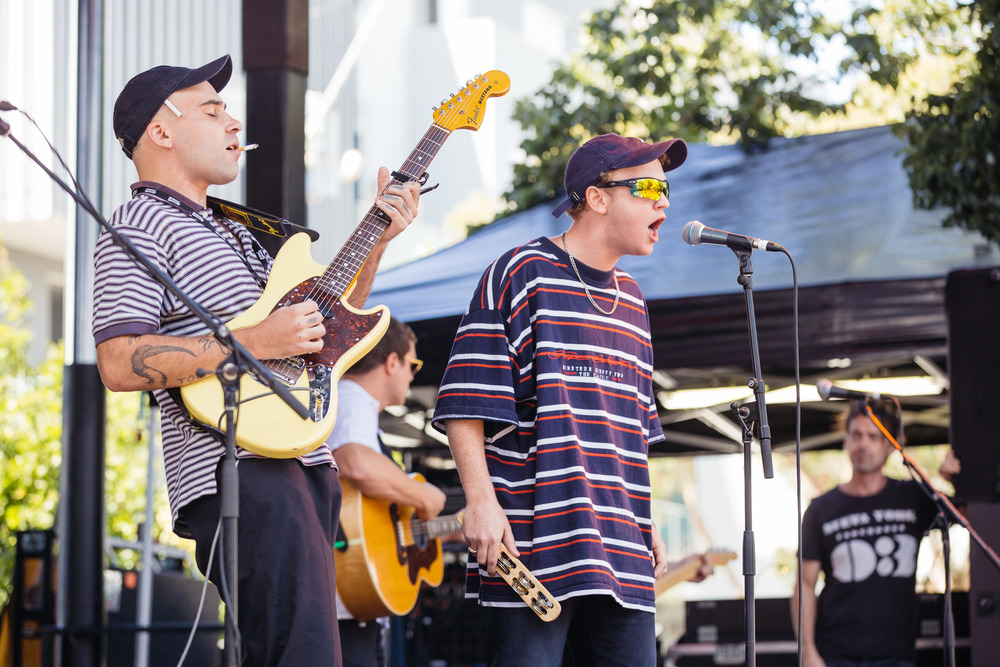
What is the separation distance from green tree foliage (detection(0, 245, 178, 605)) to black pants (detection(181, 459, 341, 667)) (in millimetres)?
9543

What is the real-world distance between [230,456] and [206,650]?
5136 millimetres

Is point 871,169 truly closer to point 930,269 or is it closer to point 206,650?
point 930,269

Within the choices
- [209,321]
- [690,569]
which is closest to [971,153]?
[690,569]

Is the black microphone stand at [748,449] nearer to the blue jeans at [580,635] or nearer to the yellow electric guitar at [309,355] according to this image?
the blue jeans at [580,635]

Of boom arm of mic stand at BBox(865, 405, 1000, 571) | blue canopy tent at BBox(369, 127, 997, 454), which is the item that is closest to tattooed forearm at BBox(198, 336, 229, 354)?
boom arm of mic stand at BBox(865, 405, 1000, 571)

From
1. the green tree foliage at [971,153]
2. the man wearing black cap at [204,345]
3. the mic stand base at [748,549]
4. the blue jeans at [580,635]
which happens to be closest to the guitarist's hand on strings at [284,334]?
the man wearing black cap at [204,345]

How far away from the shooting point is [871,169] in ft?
23.0

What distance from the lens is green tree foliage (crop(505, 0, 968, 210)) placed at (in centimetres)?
1205

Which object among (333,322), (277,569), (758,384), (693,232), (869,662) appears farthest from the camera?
(869,662)

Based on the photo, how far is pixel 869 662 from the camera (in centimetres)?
551

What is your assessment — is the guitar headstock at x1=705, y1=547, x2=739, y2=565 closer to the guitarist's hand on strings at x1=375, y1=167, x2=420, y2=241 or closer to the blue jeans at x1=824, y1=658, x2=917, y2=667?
the blue jeans at x1=824, y1=658, x2=917, y2=667

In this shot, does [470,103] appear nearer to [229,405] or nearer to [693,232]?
[693,232]

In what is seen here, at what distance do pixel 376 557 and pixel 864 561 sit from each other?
2443 millimetres

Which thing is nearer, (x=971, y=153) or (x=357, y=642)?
(x=357, y=642)
